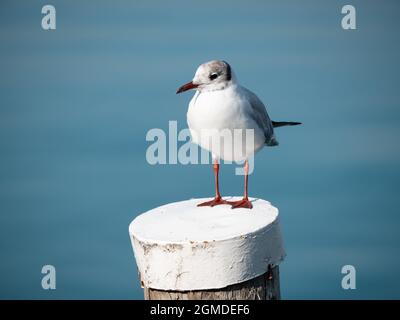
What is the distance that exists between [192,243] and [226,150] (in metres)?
1.61

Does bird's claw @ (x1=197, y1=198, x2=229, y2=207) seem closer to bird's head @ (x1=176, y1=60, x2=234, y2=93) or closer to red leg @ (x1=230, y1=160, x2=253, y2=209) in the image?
A: red leg @ (x1=230, y1=160, x2=253, y2=209)

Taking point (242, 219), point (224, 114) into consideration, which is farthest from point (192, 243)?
point (224, 114)

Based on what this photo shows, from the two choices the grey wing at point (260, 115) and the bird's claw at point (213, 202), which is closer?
the bird's claw at point (213, 202)

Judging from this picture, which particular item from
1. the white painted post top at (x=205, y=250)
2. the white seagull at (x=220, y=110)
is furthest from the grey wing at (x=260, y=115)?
the white painted post top at (x=205, y=250)

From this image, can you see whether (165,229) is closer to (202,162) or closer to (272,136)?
(202,162)

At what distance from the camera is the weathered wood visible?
396cm

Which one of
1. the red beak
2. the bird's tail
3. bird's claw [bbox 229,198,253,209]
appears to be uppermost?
the red beak

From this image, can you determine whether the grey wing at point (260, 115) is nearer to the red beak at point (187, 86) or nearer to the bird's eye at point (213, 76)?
the bird's eye at point (213, 76)

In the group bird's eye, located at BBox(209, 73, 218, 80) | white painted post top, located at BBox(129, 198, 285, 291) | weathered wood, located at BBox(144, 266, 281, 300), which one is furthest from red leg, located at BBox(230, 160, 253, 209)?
bird's eye, located at BBox(209, 73, 218, 80)

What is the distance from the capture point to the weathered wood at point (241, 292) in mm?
3965

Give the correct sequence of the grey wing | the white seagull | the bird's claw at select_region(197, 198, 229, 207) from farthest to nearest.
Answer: the grey wing, the white seagull, the bird's claw at select_region(197, 198, 229, 207)

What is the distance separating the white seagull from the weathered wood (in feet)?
3.49

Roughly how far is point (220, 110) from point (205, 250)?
163 centimetres
